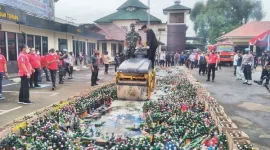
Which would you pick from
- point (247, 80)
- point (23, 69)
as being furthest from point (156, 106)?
point (247, 80)

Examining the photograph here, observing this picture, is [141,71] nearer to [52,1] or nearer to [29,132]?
[29,132]

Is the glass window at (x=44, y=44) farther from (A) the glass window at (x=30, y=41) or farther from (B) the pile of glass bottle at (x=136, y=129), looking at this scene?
(B) the pile of glass bottle at (x=136, y=129)

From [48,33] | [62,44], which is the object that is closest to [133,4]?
[62,44]

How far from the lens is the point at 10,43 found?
14398mm

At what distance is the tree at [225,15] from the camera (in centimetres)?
4841

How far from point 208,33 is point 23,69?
48.5 m

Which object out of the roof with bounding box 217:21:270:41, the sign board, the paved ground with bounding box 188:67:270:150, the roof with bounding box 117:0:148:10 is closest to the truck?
the roof with bounding box 217:21:270:41

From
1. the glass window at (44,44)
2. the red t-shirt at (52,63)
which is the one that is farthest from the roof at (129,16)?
the red t-shirt at (52,63)

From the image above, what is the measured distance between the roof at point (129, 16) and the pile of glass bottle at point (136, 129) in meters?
36.5

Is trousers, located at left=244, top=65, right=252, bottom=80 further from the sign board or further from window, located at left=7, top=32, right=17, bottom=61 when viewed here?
the sign board

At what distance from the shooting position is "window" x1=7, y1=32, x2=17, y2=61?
14358mm

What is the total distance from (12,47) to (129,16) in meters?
29.3

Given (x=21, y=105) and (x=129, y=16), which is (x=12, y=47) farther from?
(x=129, y=16)

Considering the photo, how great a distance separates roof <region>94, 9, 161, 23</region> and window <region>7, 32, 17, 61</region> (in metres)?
28.3
